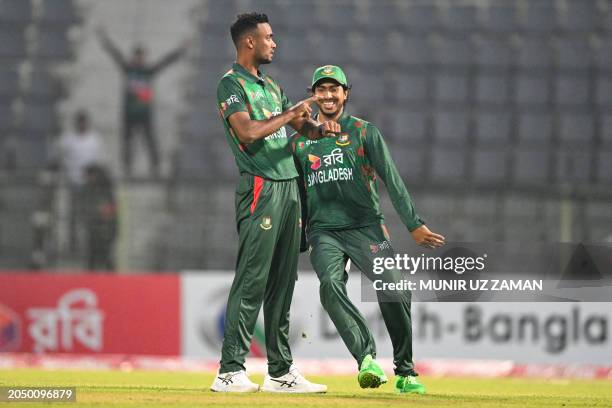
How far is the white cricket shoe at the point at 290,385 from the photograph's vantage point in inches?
264

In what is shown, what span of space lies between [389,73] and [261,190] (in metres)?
9.18

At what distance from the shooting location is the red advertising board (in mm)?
12086

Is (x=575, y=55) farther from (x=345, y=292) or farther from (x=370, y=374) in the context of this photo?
(x=370, y=374)

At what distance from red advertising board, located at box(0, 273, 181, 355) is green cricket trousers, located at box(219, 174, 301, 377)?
5580 mm

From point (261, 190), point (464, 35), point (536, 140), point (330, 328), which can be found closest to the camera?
point (261, 190)

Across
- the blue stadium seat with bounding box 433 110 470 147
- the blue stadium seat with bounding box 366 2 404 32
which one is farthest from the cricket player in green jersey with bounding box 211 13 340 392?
the blue stadium seat with bounding box 366 2 404 32

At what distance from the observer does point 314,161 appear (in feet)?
22.8

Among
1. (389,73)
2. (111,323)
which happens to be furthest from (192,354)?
(389,73)

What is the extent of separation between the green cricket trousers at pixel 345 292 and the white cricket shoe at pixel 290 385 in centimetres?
31

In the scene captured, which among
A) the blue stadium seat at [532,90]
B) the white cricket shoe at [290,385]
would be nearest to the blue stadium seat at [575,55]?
the blue stadium seat at [532,90]

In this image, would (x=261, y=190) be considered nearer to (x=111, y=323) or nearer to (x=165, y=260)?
(x=111, y=323)

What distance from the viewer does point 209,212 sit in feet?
43.4

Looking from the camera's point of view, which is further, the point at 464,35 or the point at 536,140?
the point at 464,35

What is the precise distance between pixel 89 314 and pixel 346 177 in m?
6.00
